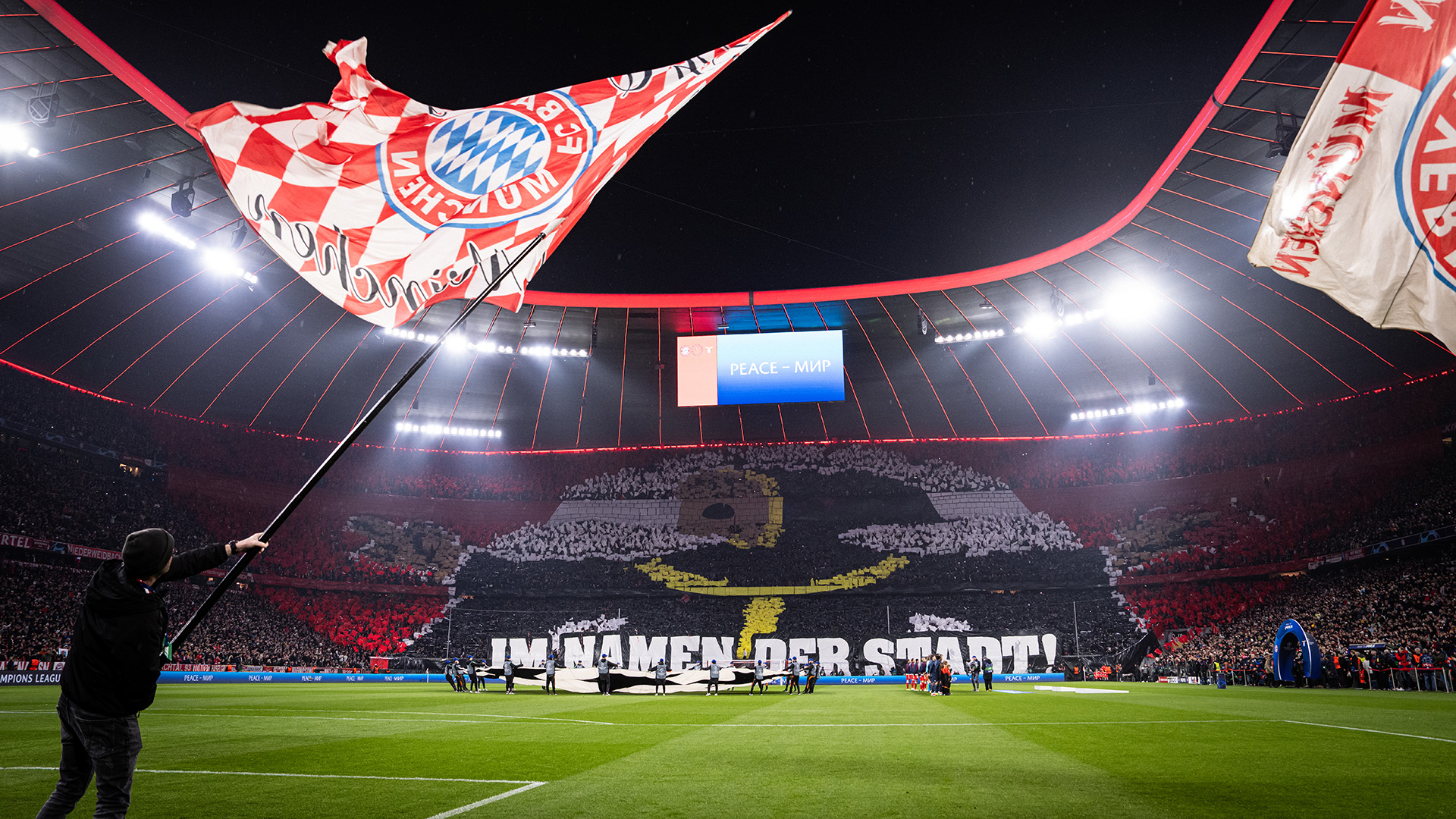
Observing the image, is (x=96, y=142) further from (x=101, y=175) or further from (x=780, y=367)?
(x=780, y=367)

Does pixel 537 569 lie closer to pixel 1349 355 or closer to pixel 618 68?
pixel 618 68

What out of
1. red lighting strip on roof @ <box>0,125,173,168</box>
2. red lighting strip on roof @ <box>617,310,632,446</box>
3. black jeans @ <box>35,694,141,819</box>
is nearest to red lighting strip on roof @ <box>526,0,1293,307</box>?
red lighting strip on roof @ <box>617,310,632,446</box>

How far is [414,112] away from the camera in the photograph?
33.5 ft

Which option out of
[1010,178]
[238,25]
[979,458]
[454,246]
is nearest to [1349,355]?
[979,458]

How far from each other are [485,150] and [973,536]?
37305 millimetres

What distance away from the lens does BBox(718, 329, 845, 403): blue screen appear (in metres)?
28.3

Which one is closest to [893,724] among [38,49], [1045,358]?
[38,49]

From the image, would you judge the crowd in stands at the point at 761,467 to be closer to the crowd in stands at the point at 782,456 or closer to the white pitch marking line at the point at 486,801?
the crowd in stands at the point at 782,456

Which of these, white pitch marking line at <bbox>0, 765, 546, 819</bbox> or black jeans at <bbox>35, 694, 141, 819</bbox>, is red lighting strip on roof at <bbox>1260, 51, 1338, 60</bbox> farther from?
black jeans at <bbox>35, 694, 141, 819</bbox>

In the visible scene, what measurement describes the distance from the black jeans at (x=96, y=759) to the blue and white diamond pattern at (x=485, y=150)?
22.6 ft

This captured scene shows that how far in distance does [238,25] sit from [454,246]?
1072cm

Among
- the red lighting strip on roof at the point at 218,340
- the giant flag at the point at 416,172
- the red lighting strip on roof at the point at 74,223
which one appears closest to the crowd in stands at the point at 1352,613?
the giant flag at the point at 416,172

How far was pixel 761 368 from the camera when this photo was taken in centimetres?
2883

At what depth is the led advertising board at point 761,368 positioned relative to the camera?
28.3 m
